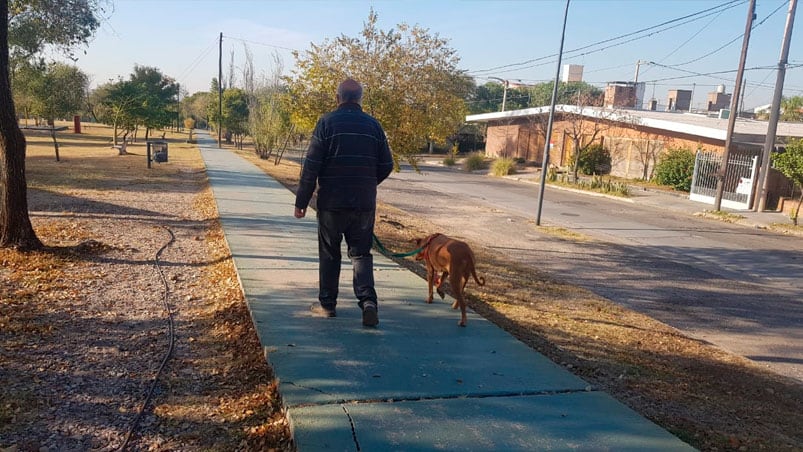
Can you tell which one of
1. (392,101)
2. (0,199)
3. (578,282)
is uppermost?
(392,101)

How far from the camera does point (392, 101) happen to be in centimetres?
1023

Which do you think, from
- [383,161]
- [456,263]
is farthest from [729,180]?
[383,161]

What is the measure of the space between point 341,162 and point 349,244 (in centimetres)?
64

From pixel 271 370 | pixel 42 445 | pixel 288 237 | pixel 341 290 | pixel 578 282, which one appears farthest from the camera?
pixel 578 282

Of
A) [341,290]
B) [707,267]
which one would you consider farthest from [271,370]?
[707,267]

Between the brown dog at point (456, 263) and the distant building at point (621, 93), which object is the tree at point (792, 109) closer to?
the distant building at point (621, 93)

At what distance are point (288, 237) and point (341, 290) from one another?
10.6 ft

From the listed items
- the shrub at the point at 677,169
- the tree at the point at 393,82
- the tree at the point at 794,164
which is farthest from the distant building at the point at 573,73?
the tree at the point at 393,82

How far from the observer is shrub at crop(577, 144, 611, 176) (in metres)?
32.3

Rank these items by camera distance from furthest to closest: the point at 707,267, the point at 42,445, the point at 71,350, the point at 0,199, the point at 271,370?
the point at 707,267 → the point at 0,199 → the point at 71,350 → the point at 271,370 → the point at 42,445

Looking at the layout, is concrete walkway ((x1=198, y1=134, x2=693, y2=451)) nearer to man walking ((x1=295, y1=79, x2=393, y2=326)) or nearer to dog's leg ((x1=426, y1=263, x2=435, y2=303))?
dog's leg ((x1=426, y1=263, x2=435, y2=303))

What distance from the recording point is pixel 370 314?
434cm

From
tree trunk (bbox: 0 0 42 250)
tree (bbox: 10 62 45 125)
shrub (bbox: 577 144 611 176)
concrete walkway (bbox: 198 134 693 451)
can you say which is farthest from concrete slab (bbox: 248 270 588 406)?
tree (bbox: 10 62 45 125)

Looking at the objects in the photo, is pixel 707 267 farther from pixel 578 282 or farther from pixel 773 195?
pixel 773 195
